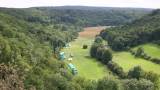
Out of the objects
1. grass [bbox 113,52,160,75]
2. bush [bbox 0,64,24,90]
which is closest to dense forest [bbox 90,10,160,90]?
grass [bbox 113,52,160,75]

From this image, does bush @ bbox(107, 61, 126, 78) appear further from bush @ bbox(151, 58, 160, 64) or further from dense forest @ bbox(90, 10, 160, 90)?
bush @ bbox(151, 58, 160, 64)

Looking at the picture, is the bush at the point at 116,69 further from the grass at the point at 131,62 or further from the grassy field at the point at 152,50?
the grassy field at the point at 152,50

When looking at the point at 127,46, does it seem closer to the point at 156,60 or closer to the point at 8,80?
the point at 156,60

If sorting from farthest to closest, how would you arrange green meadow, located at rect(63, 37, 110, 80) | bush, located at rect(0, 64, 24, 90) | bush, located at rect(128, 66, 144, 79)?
green meadow, located at rect(63, 37, 110, 80) < bush, located at rect(128, 66, 144, 79) < bush, located at rect(0, 64, 24, 90)

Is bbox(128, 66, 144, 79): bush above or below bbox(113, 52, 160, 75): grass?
above

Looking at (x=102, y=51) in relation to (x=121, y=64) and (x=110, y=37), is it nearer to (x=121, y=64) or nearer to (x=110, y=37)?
(x=121, y=64)

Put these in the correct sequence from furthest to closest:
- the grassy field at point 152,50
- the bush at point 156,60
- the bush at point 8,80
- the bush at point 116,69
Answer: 1. the grassy field at point 152,50
2. the bush at point 156,60
3. the bush at point 116,69
4. the bush at point 8,80

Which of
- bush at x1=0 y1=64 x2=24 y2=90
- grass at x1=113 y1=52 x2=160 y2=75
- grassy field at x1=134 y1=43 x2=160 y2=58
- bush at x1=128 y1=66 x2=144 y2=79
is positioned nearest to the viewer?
bush at x1=0 y1=64 x2=24 y2=90

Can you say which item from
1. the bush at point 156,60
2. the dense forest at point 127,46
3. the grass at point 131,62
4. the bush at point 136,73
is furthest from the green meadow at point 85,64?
the bush at point 156,60

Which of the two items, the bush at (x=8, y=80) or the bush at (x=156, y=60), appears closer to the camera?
the bush at (x=8, y=80)

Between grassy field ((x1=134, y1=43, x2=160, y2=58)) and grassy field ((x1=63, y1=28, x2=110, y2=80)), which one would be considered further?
grassy field ((x1=134, y1=43, x2=160, y2=58))
